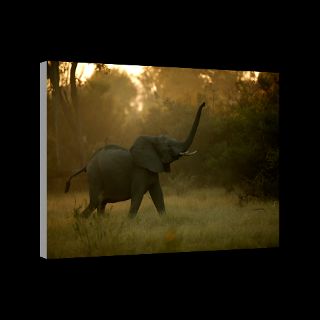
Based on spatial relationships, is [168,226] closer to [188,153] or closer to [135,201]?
[135,201]

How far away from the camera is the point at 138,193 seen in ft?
38.5

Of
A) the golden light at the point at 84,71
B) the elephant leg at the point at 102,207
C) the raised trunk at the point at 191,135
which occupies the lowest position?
the elephant leg at the point at 102,207

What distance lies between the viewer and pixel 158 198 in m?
11.8

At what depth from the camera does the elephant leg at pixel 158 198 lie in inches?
464

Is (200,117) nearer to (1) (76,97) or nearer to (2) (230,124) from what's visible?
(2) (230,124)

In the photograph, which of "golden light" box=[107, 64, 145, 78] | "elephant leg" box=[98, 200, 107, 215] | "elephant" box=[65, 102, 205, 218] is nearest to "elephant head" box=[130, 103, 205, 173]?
"elephant" box=[65, 102, 205, 218]

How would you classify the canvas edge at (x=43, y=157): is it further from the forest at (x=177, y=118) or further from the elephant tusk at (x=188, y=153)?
the elephant tusk at (x=188, y=153)

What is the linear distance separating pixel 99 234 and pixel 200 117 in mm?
2343

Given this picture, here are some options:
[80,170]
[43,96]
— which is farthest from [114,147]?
[43,96]

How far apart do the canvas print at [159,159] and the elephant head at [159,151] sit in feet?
0.04

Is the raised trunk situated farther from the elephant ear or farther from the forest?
the elephant ear

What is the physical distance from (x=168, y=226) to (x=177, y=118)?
151 cm

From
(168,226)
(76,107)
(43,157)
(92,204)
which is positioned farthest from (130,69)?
(168,226)

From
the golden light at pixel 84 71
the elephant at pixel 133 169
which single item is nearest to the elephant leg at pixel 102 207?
the elephant at pixel 133 169
